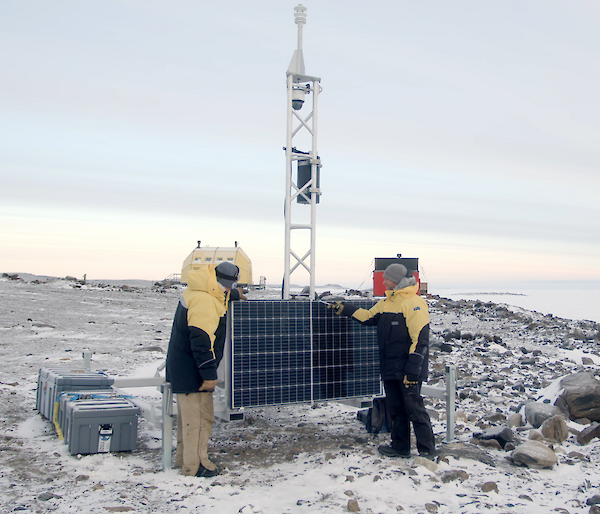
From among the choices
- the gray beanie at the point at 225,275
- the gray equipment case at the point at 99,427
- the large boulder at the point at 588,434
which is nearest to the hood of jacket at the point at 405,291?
the gray beanie at the point at 225,275

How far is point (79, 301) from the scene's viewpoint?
23141 millimetres

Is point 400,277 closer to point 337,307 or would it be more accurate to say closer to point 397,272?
point 397,272

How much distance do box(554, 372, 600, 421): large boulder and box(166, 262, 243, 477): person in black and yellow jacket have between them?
5.21 m

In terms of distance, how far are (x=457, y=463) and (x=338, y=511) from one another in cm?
176

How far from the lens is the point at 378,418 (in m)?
6.98

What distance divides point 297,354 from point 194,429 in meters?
1.58

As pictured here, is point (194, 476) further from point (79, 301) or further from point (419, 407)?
point (79, 301)

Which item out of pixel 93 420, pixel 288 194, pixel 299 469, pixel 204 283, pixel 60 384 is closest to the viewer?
pixel 204 283

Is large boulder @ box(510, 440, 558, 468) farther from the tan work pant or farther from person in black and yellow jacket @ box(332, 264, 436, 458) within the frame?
the tan work pant

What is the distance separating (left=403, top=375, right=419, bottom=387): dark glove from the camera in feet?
18.9

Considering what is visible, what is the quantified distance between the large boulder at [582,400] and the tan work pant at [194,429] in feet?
17.1

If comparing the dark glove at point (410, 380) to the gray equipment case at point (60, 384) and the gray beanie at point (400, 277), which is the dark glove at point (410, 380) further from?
the gray equipment case at point (60, 384)

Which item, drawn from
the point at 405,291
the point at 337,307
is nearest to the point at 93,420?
the point at 337,307

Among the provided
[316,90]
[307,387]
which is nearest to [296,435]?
[307,387]
